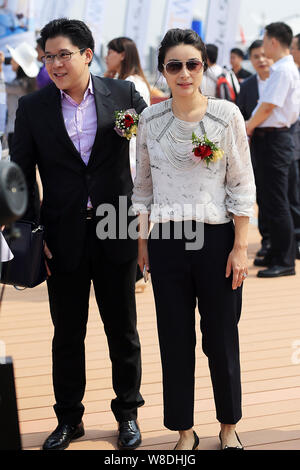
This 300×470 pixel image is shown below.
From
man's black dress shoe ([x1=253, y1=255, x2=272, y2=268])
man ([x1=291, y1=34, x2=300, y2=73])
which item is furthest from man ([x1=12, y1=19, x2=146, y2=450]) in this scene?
man ([x1=291, y1=34, x2=300, y2=73])

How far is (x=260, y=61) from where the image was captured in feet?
21.1

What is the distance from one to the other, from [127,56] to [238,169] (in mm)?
2926

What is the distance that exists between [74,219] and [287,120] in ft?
10.6

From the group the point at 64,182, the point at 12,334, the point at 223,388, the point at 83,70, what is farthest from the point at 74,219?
the point at 12,334

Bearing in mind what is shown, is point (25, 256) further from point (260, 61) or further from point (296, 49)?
point (296, 49)

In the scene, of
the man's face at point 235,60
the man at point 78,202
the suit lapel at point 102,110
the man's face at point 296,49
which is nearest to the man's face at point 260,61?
the man's face at point 296,49

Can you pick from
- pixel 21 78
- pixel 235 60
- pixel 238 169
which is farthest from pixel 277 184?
pixel 235 60

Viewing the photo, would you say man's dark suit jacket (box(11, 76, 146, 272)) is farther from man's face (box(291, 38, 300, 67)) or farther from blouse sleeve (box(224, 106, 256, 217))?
man's face (box(291, 38, 300, 67))

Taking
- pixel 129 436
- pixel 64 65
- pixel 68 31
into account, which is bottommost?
pixel 129 436

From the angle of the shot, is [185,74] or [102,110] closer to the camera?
[185,74]

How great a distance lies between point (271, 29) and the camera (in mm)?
5520

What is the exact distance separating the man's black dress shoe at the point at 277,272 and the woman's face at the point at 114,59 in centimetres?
208

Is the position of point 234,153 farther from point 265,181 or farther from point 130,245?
point 265,181

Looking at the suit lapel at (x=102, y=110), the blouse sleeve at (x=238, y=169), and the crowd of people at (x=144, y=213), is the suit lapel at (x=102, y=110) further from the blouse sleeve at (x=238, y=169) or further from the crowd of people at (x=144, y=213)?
the blouse sleeve at (x=238, y=169)
